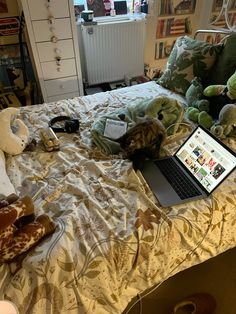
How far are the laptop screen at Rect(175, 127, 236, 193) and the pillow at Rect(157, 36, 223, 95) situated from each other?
0.76 metres

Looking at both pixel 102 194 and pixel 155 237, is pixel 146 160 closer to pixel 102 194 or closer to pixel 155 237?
pixel 102 194

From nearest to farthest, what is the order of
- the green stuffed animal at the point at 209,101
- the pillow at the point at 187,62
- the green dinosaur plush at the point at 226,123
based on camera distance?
the green dinosaur plush at the point at 226,123
the green stuffed animal at the point at 209,101
the pillow at the point at 187,62

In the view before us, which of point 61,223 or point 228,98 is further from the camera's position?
point 228,98

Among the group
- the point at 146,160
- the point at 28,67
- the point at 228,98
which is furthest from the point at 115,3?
the point at 146,160

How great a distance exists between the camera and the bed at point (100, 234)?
2.70 feet

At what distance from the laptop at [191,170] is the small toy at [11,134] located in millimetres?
677

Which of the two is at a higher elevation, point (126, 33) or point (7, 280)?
point (126, 33)

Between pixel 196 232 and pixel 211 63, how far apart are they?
1.28m

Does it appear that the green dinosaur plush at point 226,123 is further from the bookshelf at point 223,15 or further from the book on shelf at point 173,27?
the book on shelf at point 173,27

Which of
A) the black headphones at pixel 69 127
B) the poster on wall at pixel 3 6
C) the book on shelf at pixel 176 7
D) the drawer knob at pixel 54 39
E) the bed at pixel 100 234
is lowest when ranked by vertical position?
the bed at pixel 100 234

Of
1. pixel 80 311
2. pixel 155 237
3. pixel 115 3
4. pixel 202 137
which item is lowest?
pixel 80 311

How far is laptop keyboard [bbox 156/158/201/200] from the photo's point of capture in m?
1.09

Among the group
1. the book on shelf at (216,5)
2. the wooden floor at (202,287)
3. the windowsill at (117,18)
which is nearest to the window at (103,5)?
the windowsill at (117,18)

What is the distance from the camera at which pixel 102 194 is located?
3.59ft
